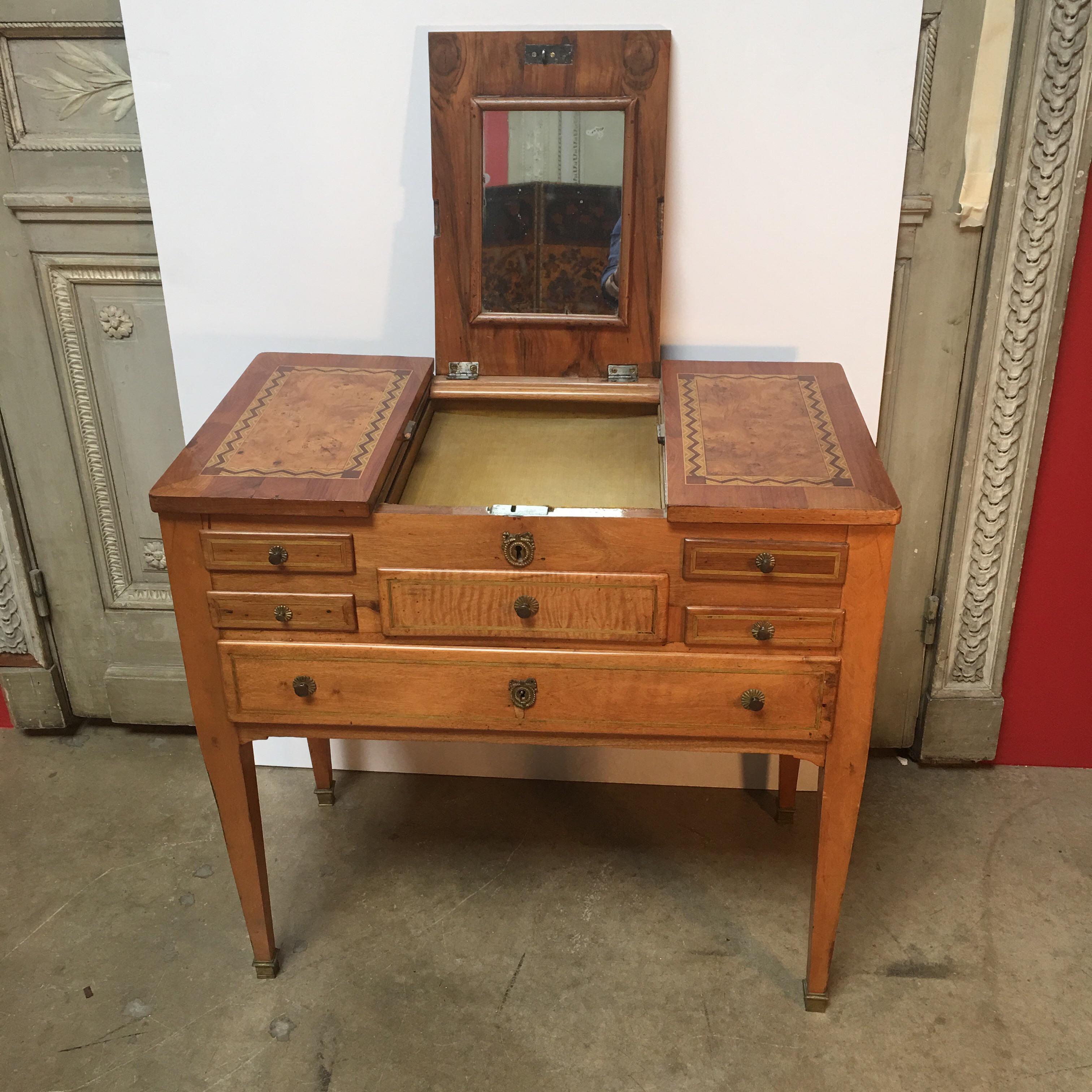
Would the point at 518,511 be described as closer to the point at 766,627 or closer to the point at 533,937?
the point at 766,627

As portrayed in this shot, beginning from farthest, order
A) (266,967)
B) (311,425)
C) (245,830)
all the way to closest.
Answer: (266,967)
(245,830)
(311,425)

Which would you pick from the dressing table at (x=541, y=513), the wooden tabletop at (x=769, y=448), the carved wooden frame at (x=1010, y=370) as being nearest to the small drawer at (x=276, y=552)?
the dressing table at (x=541, y=513)

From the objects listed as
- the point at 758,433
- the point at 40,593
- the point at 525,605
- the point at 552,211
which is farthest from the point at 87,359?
the point at 758,433

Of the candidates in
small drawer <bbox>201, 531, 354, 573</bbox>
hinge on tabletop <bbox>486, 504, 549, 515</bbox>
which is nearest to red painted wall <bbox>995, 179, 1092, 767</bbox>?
hinge on tabletop <bbox>486, 504, 549, 515</bbox>

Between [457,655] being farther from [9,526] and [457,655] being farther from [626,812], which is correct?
[9,526]

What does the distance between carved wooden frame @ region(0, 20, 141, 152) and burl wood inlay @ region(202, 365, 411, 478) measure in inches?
30.5

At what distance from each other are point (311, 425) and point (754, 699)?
961 mm

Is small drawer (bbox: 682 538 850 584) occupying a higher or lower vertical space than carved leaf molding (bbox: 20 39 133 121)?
lower

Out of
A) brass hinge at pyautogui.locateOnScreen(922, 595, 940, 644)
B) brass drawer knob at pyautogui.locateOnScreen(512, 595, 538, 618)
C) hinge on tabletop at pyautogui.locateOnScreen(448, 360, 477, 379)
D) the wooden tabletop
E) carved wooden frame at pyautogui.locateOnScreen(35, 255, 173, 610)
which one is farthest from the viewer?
brass hinge at pyautogui.locateOnScreen(922, 595, 940, 644)

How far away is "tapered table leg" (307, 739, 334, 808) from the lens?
264 centimetres

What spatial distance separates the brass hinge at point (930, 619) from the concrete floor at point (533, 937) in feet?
1.29

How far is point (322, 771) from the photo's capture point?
266 cm

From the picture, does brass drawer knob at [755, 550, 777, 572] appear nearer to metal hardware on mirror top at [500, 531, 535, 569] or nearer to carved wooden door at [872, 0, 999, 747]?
metal hardware on mirror top at [500, 531, 535, 569]

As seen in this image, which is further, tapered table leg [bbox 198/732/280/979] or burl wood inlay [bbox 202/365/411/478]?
tapered table leg [bbox 198/732/280/979]
